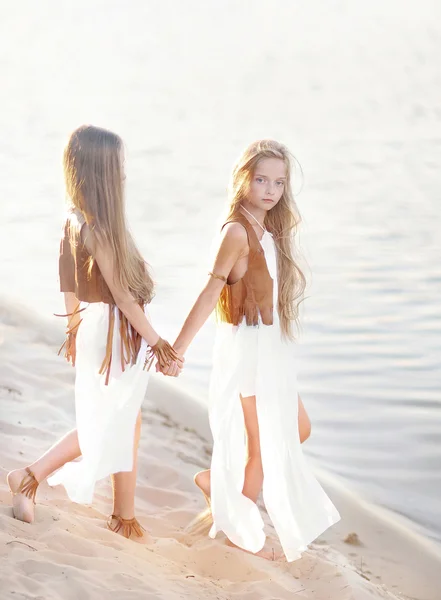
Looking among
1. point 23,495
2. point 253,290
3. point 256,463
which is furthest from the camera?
point 256,463

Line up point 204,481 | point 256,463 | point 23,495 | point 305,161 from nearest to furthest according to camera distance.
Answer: point 23,495
point 256,463
point 204,481
point 305,161

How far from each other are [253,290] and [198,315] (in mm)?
251

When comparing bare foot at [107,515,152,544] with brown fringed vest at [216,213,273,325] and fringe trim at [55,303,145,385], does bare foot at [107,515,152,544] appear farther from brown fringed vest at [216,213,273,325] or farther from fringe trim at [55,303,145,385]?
brown fringed vest at [216,213,273,325]

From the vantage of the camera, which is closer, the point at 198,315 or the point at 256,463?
the point at 198,315

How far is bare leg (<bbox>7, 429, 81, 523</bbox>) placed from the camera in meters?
3.78

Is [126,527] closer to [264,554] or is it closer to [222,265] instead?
[264,554]

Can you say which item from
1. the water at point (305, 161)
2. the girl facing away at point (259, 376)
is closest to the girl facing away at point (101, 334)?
the girl facing away at point (259, 376)

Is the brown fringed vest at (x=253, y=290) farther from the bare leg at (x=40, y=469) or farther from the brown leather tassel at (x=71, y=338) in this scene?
the bare leg at (x=40, y=469)

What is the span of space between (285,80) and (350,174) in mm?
8965

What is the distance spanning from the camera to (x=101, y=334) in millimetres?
3945

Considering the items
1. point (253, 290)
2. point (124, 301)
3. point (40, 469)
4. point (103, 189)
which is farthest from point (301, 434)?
point (103, 189)

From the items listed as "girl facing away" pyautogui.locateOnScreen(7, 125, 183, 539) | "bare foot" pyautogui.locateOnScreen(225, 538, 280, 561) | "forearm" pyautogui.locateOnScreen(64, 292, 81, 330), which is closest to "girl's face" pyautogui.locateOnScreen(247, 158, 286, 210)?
"girl facing away" pyautogui.locateOnScreen(7, 125, 183, 539)

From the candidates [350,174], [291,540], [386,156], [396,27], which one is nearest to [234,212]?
[291,540]

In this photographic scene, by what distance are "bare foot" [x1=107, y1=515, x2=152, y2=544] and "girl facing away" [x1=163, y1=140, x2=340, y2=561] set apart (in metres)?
0.31
